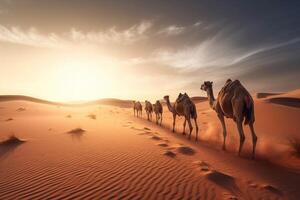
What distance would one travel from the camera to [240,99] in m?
9.67

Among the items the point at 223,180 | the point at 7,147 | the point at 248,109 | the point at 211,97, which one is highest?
the point at 211,97

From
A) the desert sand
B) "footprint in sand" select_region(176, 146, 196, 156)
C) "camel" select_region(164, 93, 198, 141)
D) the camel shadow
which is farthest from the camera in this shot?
"camel" select_region(164, 93, 198, 141)

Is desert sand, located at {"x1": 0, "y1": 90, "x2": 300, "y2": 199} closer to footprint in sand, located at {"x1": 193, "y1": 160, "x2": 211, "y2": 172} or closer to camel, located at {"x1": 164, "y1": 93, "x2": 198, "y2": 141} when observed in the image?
footprint in sand, located at {"x1": 193, "y1": 160, "x2": 211, "y2": 172}

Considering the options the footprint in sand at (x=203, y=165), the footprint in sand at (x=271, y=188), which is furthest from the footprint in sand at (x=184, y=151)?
the footprint in sand at (x=271, y=188)

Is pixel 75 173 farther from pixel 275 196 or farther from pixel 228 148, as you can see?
pixel 228 148

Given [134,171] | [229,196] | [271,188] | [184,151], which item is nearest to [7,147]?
[134,171]

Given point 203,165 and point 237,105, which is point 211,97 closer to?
point 237,105

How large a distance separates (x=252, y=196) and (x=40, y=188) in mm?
4911

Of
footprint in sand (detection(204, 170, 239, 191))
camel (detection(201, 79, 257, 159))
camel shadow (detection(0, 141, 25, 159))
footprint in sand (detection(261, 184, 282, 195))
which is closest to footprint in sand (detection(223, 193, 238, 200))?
footprint in sand (detection(204, 170, 239, 191))

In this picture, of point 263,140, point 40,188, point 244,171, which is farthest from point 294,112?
point 40,188

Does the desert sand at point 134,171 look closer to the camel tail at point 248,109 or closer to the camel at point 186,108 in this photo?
the camel tail at point 248,109

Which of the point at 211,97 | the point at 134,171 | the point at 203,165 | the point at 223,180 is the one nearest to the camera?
the point at 223,180

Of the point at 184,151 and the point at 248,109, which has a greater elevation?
the point at 248,109

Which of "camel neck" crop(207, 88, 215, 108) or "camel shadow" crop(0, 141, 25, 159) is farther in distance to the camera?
"camel neck" crop(207, 88, 215, 108)
